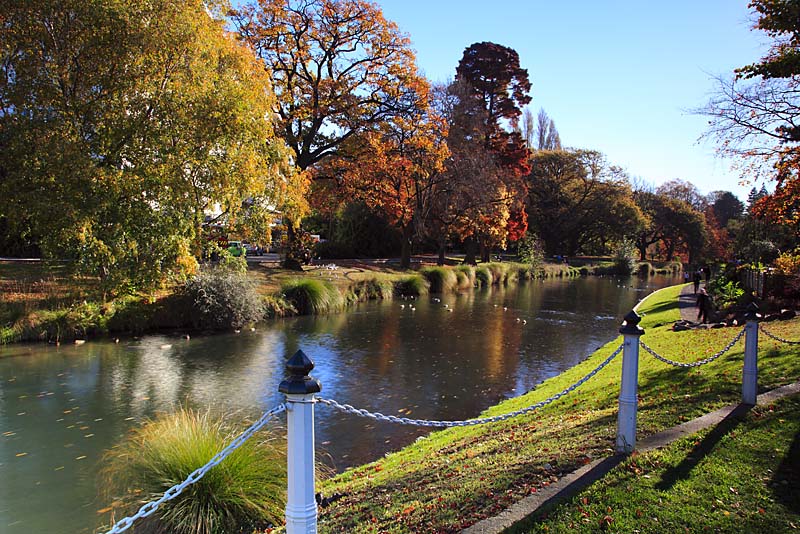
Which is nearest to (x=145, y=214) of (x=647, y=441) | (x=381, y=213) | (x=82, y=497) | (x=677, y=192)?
(x=82, y=497)

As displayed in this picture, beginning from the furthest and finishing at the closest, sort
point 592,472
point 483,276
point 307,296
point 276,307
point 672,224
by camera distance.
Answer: point 672,224
point 483,276
point 307,296
point 276,307
point 592,472

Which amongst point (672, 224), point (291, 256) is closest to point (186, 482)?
point (291, 256)

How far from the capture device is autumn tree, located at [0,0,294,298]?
599 inches

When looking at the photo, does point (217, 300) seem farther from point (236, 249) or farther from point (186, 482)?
point (236, 249)

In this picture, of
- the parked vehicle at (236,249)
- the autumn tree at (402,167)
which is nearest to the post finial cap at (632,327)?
the parked vehicle at (236,249)

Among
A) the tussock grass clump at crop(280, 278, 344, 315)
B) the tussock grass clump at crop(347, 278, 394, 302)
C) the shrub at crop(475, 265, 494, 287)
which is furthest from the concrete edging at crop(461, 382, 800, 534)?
the shrub at crop(475, 265, 494, 287)

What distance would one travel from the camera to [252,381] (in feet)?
41.1

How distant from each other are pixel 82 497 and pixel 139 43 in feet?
43.1

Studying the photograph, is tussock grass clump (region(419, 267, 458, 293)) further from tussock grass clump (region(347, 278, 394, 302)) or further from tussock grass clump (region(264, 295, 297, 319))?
tussock grass clump (region(264, 295, 297, 319))

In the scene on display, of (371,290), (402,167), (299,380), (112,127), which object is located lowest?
(371,290)

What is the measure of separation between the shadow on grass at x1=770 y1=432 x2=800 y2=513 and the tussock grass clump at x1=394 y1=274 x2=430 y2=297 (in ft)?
83.0

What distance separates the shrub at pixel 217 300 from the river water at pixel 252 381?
3.51 feet

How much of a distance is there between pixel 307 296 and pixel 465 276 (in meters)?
15.4

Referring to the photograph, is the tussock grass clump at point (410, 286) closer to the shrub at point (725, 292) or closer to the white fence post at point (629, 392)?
the shrub at point (725, 292)
